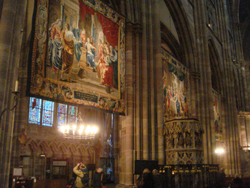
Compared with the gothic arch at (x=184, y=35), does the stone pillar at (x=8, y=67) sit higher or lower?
lower

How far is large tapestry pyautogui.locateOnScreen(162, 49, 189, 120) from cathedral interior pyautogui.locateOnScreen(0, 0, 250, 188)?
0.16 ft

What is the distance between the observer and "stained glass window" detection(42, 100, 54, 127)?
51.1 ft

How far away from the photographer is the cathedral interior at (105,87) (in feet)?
22.8

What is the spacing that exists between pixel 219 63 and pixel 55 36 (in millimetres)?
16502

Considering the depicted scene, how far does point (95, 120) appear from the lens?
57.9 ft

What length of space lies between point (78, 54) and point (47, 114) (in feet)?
27.0

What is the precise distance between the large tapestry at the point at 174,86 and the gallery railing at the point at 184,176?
271 cm

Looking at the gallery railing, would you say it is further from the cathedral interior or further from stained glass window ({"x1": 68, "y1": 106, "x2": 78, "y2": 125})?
stained glass window ({"x1": 68, "y1": 106, "x2": 78, "y2": 125})

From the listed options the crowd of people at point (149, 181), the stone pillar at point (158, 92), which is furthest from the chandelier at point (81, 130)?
the crowd of people at point (149, 181)

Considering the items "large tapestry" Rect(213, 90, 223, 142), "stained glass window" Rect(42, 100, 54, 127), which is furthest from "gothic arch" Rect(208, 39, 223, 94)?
"stained glass window" Rect(42, 100, 54, 127)

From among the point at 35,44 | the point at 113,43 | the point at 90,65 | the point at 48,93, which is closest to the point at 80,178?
the point at 48,93

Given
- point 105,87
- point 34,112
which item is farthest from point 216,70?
point 105,87

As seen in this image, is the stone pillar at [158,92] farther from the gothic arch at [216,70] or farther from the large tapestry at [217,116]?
the gothic arch at [216,70]

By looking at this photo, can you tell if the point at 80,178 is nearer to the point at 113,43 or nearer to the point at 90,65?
the point at 90,65
